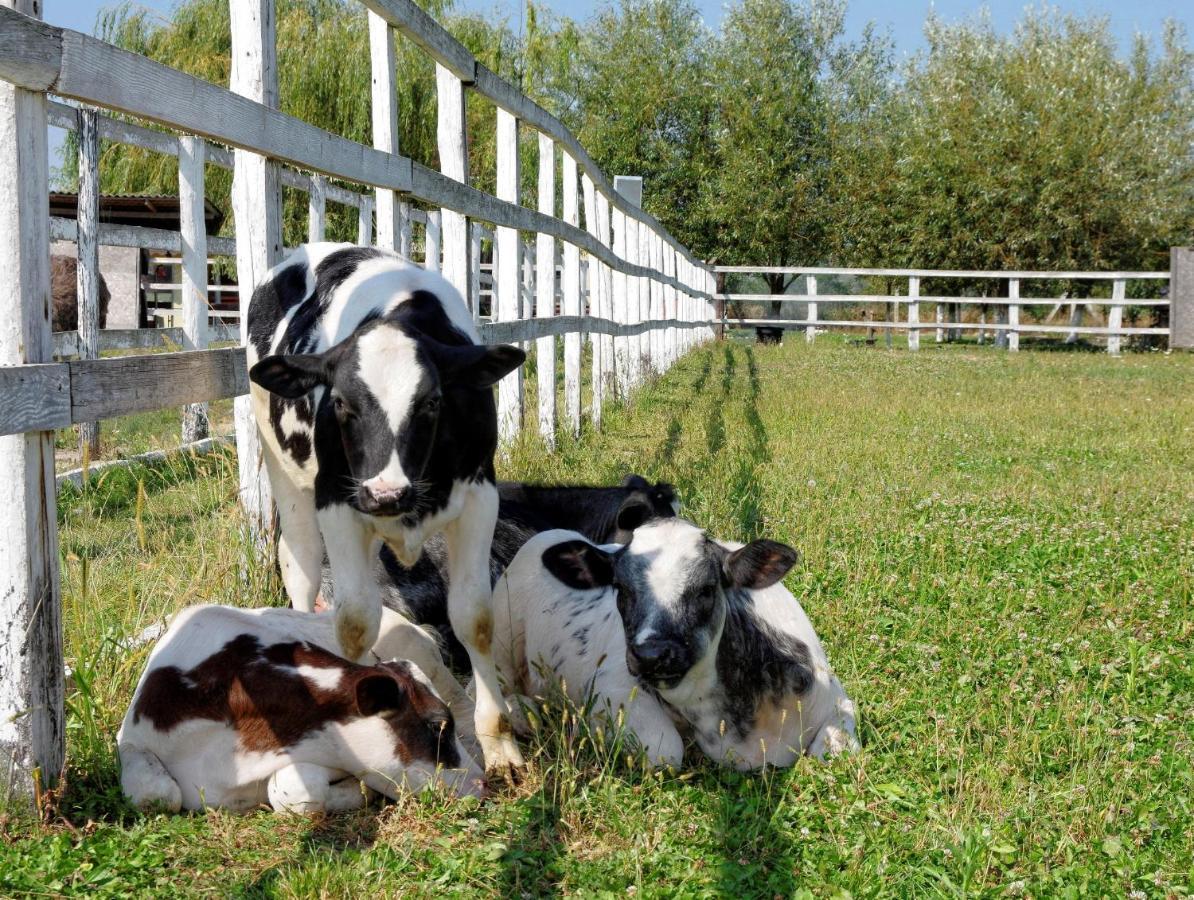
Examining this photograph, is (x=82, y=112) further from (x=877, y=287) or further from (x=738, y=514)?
(x=877, y=287)

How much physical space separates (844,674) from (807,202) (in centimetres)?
3943

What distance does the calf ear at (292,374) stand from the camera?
3860mm

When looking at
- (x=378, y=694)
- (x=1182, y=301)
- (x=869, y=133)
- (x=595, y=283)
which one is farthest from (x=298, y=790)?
(x=869, y=133)

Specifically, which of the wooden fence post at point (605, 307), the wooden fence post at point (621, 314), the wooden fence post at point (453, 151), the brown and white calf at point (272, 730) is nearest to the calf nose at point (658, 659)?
the brown and white calf at point (272, 730)

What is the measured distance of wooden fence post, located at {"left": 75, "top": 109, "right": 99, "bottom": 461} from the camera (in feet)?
27.7

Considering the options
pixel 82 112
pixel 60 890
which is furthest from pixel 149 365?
pixel 82 112

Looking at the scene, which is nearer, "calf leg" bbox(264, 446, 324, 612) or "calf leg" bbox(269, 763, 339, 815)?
"calf leg" bbox(269, 763, 339, 815)

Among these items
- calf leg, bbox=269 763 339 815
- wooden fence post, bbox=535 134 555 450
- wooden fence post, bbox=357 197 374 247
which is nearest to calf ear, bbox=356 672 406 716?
calf leg, bbox=269 763 339 815

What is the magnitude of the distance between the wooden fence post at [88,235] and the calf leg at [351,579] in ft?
15.8

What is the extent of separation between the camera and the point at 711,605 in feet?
13.6

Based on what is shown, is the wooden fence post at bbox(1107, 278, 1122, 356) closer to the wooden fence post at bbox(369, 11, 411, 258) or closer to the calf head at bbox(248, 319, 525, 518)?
the wooden fence post at bbox(369, 11, 411, 258)

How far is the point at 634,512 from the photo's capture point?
4.49m

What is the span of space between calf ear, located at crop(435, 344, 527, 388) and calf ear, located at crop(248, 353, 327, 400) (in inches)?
14.6

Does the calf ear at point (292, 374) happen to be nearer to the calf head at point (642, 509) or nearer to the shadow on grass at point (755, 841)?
the calf head at point (642, 509)
